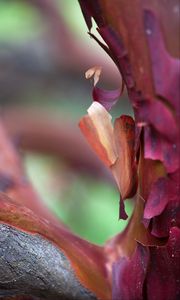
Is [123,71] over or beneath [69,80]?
over

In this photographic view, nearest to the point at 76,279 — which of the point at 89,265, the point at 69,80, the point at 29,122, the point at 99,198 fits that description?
the point at 89,265

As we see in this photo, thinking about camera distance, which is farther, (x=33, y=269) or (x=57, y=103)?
(x=57, y=103)

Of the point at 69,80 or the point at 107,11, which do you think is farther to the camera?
the point at 69,80

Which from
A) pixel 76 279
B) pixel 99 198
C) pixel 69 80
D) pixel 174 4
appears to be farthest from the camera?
pixel 69 80

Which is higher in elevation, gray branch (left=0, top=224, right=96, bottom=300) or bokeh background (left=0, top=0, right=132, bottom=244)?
gray branch (left=0, top=224, right=96, bottom=300)

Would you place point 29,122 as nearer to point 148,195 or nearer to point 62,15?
point 62,15

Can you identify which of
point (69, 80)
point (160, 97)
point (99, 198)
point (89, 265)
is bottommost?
point (99, 198)
